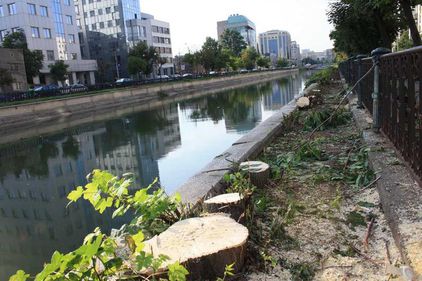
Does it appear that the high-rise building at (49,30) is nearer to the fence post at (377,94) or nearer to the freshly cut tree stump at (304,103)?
the freshly cut tree stump at (304,103)

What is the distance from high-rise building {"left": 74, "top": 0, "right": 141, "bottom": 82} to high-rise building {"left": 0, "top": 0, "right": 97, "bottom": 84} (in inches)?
377

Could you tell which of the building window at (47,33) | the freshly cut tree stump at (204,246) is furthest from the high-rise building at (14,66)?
the freshly cut tree stump at (204,246)

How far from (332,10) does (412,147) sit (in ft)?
56.5

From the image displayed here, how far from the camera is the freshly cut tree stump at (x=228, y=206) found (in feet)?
12.5

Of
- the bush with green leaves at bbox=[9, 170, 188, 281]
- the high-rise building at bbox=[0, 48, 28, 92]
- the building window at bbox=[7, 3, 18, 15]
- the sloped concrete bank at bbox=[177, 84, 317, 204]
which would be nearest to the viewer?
the bush with green leaves at bbox=[9, 170, 188, 281]

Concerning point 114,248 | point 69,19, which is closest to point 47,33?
point 69,19

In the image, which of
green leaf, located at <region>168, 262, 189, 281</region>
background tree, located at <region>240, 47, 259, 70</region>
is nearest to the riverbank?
green leaf, located at <region>168, 262, 189, 281</region>

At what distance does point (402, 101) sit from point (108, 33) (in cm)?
8718

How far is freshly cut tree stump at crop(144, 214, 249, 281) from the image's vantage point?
9.68 ft

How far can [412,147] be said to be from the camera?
4.11 m

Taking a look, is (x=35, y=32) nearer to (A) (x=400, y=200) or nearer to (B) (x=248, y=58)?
(B) (x=248, y=58)

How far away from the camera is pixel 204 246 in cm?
304

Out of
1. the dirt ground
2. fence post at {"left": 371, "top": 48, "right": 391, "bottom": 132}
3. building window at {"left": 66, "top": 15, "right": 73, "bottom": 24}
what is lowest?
the dirt ground

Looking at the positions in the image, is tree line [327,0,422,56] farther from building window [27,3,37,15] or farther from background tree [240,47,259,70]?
background tree [240,47,259,70]
